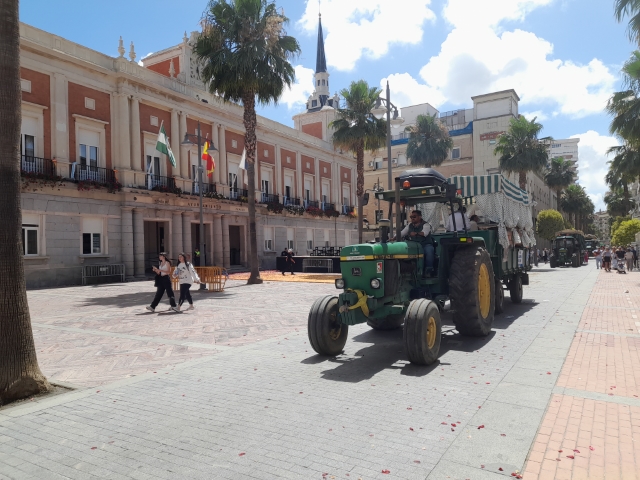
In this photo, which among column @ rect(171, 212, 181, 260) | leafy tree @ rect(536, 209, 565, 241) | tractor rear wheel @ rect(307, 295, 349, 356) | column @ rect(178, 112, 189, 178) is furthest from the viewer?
leafy tree @ rect(536, 209, 565, 241)

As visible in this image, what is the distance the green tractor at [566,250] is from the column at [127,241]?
32294 millimetres

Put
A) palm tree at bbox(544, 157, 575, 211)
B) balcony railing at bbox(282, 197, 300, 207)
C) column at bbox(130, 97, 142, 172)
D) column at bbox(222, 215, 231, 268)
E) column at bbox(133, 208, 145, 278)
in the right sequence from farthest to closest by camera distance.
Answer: palm tree at bbox(544, 157, 575, 211) → balcony railing at bbox(282, 197, 300, 207) → column at bbox(222, 215, 231, 268) → column at bbox(130, 97, 142, 172) → column at bbox(133, 208, 145, 278)

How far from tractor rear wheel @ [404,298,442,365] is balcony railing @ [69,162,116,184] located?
69.4ft

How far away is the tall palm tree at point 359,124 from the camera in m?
29.6

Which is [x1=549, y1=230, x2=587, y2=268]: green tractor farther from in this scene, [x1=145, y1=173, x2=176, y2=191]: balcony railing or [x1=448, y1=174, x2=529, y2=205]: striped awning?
[x1=448, y1=174, x2=529, y2=205]: striped awning

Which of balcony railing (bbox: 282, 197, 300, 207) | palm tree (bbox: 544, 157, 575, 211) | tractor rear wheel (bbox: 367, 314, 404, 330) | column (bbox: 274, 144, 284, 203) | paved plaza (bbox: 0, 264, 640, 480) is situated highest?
palm tree (bbox: 544, 157, 575, 211)

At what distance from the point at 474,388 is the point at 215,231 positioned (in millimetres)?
27329

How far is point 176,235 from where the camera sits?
92.4 ft

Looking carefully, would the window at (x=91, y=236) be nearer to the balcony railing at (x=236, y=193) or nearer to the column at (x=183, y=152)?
the column at (x=183, y=152)

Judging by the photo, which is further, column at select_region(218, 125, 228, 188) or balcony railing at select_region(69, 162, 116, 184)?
column at select_region(218, 125, 228, 188)

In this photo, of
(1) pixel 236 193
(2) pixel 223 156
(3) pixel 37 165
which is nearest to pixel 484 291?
(3) pixel 37 165

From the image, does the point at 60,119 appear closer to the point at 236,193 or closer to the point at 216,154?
the point at 216,154

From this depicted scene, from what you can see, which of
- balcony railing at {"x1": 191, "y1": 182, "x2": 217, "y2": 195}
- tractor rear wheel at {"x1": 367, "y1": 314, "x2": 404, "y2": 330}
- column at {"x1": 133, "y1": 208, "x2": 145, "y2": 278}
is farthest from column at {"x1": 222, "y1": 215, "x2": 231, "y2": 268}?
tractor rear wheel at {"x1": 367, "y1": 314, "x2": 404, "y2": 330}

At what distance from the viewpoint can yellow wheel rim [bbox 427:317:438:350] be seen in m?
6.66
